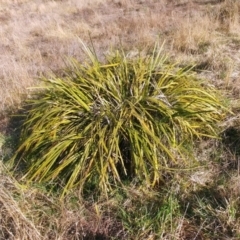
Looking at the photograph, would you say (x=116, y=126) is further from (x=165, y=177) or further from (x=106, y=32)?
(x=106, y=32)

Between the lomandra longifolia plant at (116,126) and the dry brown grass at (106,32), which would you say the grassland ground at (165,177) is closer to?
the dry brown grass at (106,32)

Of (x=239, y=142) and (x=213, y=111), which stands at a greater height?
(x=213, y=111)

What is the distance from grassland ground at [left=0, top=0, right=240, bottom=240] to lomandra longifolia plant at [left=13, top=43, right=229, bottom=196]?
0.14 metres

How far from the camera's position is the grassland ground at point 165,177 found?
2.47 m

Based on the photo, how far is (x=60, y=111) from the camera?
10.3 ft

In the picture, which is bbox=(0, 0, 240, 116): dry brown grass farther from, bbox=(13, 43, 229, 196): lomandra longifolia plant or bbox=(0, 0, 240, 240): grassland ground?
bbox=(13, 43, 229, 196): lomandra longifolia plant

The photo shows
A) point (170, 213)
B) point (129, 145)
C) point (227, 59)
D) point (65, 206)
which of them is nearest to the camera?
point (170, 213)

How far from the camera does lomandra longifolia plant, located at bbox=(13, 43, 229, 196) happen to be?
2.83 m

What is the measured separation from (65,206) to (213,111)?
1.51 meters

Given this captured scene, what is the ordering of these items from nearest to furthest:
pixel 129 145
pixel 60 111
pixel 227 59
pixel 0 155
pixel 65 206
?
pixel 65 206 < pixel 129 145 < pixel 60 111 < pixel 0 155 < pixel 227 59

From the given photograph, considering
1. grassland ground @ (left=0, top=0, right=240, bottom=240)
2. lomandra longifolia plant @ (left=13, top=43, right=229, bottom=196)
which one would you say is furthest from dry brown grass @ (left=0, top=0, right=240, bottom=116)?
lomandra longifolia plant @ (left=13, top=43, right=229, bottom=196)

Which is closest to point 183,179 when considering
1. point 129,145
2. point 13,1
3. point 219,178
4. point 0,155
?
point 219,178

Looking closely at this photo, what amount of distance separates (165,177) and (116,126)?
56 centimetres

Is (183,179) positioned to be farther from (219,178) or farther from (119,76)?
(119,76)
